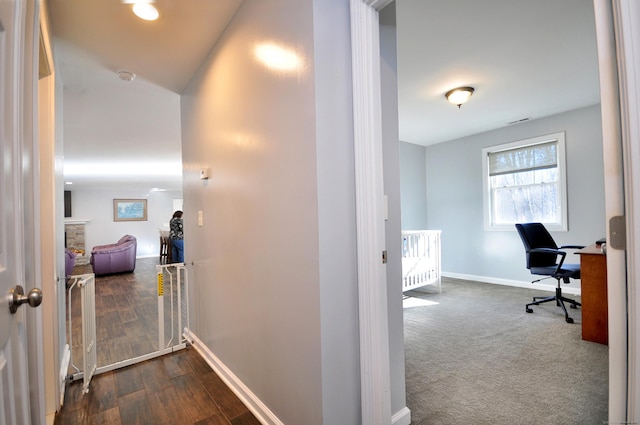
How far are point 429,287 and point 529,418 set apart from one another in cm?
302

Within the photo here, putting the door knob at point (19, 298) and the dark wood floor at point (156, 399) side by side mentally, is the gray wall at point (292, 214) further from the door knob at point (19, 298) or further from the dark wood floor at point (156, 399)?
the door knob at point (19, 298)

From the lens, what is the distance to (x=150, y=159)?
5.58 meters

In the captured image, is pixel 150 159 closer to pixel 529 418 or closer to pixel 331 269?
pixel 331 269

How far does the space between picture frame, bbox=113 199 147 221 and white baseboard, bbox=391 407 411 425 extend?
10995 millimetres

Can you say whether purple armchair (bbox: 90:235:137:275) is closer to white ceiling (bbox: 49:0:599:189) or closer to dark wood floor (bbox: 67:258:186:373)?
dark wood floor (bbox: 67:258:186:373)

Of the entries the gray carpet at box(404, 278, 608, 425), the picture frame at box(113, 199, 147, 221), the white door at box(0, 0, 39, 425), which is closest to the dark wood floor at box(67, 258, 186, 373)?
the white door at box(0, 0, 39, 425)

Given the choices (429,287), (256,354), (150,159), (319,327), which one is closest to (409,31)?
(319,327)

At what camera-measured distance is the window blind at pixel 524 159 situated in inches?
164

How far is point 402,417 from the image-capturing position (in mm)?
1470

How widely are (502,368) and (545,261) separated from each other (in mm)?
1952

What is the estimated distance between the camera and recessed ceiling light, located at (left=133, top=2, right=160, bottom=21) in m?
1.68

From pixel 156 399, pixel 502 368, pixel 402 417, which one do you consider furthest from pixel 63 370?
pixel 502 368

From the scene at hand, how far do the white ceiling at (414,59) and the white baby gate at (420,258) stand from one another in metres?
1.76

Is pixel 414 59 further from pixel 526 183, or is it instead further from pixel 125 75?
pixel 526 183
